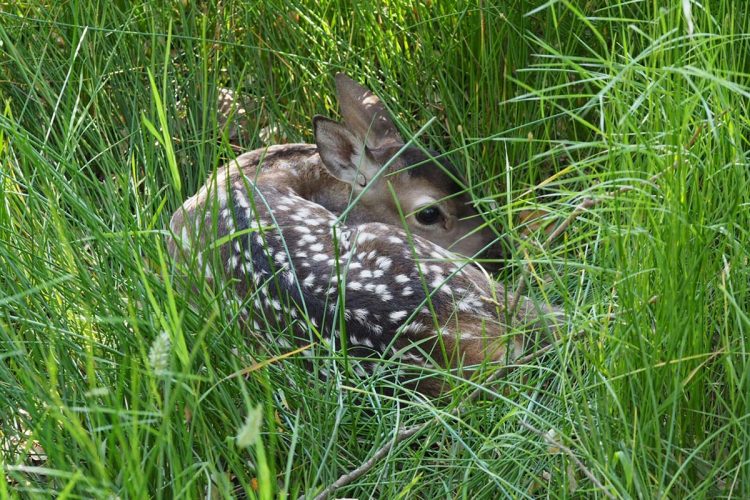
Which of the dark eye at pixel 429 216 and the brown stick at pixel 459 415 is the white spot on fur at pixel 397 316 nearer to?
the brown stick at pixel 459 415

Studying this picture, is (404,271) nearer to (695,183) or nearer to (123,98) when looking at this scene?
(695,183)

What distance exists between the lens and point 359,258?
308cm

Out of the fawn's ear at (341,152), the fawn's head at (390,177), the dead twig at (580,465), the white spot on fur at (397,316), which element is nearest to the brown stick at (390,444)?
the dead twig at (580,465)

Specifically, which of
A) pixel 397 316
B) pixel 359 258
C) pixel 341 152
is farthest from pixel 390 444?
pixel 341 152

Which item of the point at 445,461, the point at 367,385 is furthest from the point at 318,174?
the point at 445,461

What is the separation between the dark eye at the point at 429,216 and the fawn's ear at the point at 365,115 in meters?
0.31

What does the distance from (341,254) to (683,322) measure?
55.0 inches

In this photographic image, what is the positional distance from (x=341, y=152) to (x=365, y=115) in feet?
0.55

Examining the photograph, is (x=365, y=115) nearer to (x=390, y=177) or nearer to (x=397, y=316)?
(x=390, y=177)

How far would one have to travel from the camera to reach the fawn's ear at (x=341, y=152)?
3.79 meters

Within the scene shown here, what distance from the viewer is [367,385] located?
8.66ft

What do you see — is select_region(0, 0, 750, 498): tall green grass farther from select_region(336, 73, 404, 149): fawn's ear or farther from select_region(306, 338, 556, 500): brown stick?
select_region(336, 73, 404, 149): fawn's ear

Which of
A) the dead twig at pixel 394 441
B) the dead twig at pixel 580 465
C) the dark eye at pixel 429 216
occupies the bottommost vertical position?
the dark eye at pixel 429 216

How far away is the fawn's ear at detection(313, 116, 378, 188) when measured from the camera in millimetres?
3787
